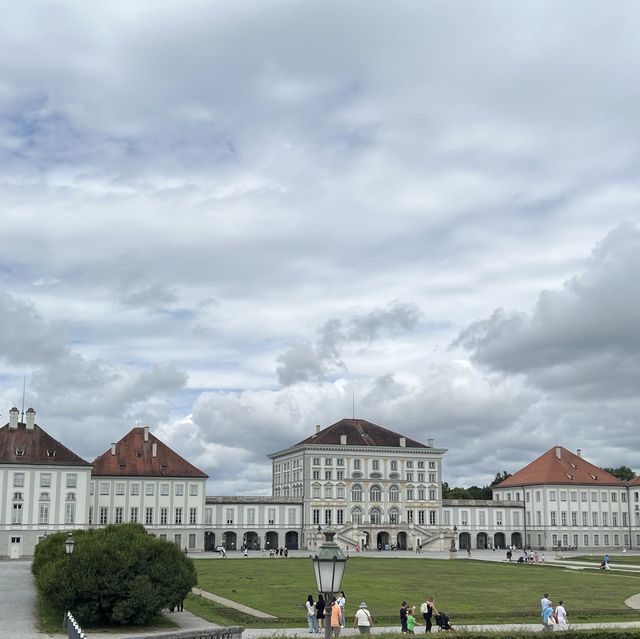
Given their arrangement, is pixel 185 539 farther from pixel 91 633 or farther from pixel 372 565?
pixel 91 633

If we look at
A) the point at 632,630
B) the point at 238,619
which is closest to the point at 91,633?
the point at 238,619

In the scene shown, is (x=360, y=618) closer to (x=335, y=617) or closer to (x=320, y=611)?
(x=335, y=617)

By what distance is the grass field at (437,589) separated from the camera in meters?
35.8

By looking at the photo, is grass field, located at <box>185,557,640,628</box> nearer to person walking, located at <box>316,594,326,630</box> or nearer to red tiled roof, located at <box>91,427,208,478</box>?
person walking, located at <box>316,594,326,630</box>

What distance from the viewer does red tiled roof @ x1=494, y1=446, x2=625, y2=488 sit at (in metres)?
113

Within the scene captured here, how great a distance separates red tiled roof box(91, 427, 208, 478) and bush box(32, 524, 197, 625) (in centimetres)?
5957

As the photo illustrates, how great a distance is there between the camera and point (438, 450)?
4446 inches

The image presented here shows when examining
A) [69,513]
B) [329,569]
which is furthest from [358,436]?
[329,569]

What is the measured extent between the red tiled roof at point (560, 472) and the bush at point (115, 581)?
85.3 m

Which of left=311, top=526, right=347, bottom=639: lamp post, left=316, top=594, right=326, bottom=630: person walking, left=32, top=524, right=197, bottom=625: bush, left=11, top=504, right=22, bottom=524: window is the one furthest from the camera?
left=11, top=504, right=22, bottom=524: window

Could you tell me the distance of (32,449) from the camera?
85000 mm

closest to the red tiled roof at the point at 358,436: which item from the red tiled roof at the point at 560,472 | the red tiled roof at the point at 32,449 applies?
the red tiled roof at the point at 560,472

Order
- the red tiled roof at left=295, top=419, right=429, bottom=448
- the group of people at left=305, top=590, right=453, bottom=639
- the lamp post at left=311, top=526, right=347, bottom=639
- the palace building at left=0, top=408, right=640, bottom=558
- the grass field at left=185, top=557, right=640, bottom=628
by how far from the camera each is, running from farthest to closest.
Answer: the red tiled roof at left=295, top=419, right=429, bottom=448, the palace building at left=0, top=408, right=640, bottom=558, the grass field at left=185, top=557, right=640, bottom=628, the group of people at left=305, top=590, right=453, bottom=639, the lamp post at left=311, top=526, right=347, bottom=639

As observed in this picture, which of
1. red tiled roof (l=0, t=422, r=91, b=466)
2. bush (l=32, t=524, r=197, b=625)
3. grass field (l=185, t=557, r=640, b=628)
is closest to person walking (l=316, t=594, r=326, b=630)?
grass field (l=185, t=557, r=640, b=628)
